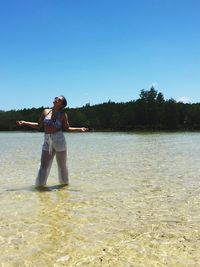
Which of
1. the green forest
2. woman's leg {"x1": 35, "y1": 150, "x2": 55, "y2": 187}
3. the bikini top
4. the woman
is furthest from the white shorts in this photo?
the green forest

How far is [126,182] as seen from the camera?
46.2 feet

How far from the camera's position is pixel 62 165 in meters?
12.9

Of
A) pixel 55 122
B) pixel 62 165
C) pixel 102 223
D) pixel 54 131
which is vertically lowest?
pixel 102 223

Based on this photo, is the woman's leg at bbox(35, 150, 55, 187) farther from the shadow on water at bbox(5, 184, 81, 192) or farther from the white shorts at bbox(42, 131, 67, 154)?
the shadow on water at bbox(5, 184, 81, 192)

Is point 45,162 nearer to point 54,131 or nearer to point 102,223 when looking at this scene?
point 54,131

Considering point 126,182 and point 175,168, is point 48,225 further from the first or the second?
point 175,168

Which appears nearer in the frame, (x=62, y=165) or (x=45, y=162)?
(x=45, y=162)

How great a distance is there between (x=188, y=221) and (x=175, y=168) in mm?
9763

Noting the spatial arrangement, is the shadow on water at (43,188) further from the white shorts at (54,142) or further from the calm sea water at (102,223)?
the white shorts at (54,142)

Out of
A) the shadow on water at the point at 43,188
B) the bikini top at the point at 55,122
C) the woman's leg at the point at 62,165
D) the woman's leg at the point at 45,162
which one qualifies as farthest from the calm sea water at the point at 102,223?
the bikini top at the point at 55,122

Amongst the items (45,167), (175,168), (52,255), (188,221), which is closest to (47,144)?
(45,167)

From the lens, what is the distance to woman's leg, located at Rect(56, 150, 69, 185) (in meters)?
12.7

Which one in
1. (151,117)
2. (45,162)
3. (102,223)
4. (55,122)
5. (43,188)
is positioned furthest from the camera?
(151,117)

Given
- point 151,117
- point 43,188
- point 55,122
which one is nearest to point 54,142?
point 55,122
